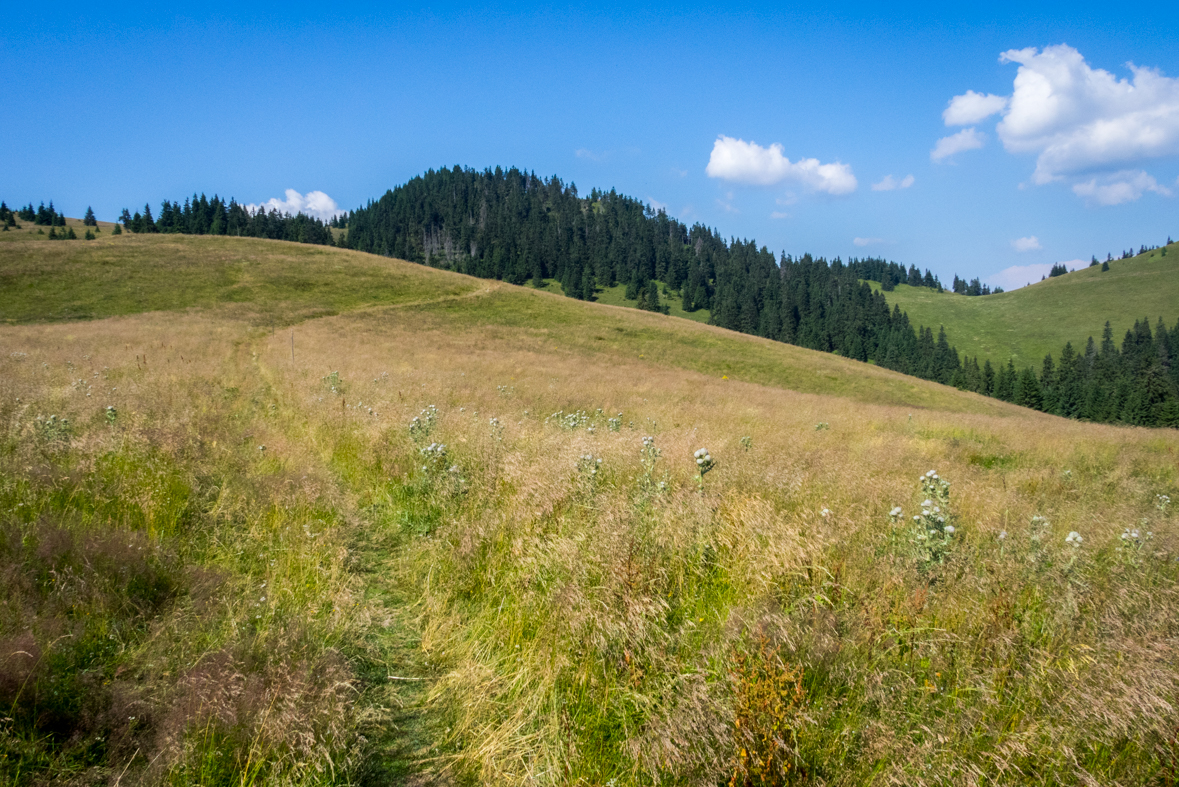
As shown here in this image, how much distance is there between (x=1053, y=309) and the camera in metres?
139

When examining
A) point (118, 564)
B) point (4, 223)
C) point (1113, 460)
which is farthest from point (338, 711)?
point (4, 223)

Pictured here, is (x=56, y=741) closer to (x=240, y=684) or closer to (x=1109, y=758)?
(x=240, y=684)

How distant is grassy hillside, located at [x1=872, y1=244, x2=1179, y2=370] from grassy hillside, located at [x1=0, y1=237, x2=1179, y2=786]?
143 m

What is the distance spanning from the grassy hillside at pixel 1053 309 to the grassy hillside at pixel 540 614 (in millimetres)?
143181

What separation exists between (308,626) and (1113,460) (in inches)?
652

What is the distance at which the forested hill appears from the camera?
117 m

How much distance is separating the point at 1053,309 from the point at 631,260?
113419 mm

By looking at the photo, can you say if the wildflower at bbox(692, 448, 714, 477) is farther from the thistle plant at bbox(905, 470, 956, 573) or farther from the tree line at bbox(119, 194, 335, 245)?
the tree line at bbox(119, 194, 335, 245)

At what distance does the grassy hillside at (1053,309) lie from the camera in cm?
12300

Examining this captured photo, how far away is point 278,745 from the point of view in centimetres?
261

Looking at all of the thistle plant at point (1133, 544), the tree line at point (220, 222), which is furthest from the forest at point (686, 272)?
the thistle plant at point (1133, 544)

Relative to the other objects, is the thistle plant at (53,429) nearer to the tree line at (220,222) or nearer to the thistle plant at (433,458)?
the thistle plant at (433,458)

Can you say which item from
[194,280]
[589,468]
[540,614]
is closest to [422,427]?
[589,468]

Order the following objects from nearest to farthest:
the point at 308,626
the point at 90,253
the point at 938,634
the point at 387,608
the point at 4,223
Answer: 1. the point at 938,634
2. the point at 308,626
3. the point at 387,608
4. the point at 90,253
5. the point at 4,223
